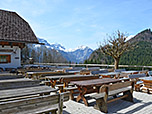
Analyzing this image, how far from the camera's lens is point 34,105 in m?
2.50

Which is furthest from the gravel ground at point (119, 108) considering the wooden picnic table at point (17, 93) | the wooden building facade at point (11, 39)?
the wooden building facade at point (11, 39)

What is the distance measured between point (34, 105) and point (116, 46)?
39.4ft

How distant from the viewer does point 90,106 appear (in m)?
4.65

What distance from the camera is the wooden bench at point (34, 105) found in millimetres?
2215

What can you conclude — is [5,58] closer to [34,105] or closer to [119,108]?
[119,108]

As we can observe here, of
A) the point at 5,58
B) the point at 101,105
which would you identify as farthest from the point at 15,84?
the point at 5,58

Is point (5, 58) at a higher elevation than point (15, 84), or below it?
higher

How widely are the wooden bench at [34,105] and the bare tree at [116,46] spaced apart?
36.0 ft

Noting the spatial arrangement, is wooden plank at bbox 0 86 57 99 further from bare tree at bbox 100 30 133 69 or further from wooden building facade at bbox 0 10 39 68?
bare tree at bbox 100 30 133 69

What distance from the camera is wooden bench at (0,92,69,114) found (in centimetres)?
222

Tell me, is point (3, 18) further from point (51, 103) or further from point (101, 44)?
point (51, 103)

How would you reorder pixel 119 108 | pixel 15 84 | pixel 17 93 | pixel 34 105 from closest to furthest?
1. pixel 34 105
2. pixel 17 93
3. pixel 15 84
4. pixel 119 108

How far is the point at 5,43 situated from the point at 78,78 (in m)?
7.25

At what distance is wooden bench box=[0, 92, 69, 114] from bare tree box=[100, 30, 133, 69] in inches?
432
